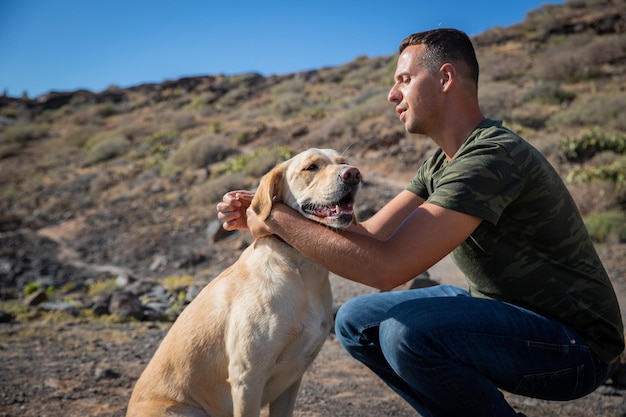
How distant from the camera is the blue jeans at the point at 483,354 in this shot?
2.23 metres

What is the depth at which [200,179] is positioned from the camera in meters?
15.7

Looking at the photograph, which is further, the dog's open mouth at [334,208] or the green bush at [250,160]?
the green bush at [250,160]

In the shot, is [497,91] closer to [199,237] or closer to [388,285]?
[199,237]

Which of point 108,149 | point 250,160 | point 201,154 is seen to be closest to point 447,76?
point 250,160

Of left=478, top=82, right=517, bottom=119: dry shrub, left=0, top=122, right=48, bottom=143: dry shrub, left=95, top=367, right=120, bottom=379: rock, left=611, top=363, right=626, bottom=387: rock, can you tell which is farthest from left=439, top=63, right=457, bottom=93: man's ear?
left=0, top=122, right=48, bottom=143: dry shrub

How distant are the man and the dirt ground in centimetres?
23

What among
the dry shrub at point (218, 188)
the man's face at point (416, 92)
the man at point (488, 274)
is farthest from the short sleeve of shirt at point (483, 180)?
the dry shrub at point (218, 188)

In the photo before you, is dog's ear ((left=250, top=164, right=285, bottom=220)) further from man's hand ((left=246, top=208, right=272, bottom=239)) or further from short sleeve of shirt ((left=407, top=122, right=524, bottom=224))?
short sleeve of shirt ((left=407, top=122, right=524, bottom=224))

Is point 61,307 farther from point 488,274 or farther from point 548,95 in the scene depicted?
point 548,95

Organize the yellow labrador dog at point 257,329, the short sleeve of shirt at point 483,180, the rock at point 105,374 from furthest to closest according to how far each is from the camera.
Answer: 1. the rock at point 105,374
2. the yellow labrador dog at point 257,329
3. the short sleeve of shirt at point 483,180

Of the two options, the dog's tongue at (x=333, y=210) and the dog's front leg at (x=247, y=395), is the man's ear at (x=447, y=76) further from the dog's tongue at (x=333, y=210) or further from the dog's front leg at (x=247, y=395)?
the dog's front leg at (x=247, y=395)

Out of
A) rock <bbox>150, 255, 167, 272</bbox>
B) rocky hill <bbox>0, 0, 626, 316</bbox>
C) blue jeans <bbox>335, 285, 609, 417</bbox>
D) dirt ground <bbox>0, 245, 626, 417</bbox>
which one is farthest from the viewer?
rocky hill <bbox>0, 0, 626, 316</bbox>

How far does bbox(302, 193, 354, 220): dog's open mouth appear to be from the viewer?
2.52 m

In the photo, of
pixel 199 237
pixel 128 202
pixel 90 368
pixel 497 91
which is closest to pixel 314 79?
pixel 497 91
